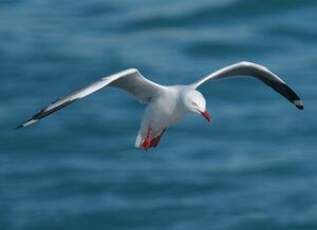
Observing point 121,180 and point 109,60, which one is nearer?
point 121,180

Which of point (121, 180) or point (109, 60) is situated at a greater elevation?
point (109, 60)

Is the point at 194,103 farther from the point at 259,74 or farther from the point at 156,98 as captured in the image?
the point at 259,74

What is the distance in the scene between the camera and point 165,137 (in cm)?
2423

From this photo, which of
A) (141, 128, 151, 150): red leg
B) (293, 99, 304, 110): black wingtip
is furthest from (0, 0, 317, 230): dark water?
(141, 128, 151, 150): red leg

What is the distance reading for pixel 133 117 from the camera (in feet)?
80.3

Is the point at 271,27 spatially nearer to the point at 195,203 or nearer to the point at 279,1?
the point at 279,1

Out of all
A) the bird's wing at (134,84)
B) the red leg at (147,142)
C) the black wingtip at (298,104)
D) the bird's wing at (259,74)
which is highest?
the bird's wing at (259,74)

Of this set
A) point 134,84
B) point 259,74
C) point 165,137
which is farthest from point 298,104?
point 165,137

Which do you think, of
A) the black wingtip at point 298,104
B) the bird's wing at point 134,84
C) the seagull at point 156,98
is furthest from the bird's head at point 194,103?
the black wingtip at point 298,104

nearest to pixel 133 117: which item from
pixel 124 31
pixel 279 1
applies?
pixel 124 31

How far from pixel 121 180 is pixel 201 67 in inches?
97.5

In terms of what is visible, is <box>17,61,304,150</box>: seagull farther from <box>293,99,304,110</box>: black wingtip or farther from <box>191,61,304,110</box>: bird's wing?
<box>293,99,304,110</box>: black wingtip

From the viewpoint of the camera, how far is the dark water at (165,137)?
2333cm

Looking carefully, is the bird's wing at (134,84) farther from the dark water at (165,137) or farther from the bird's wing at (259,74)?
the dark water at (165,137)
